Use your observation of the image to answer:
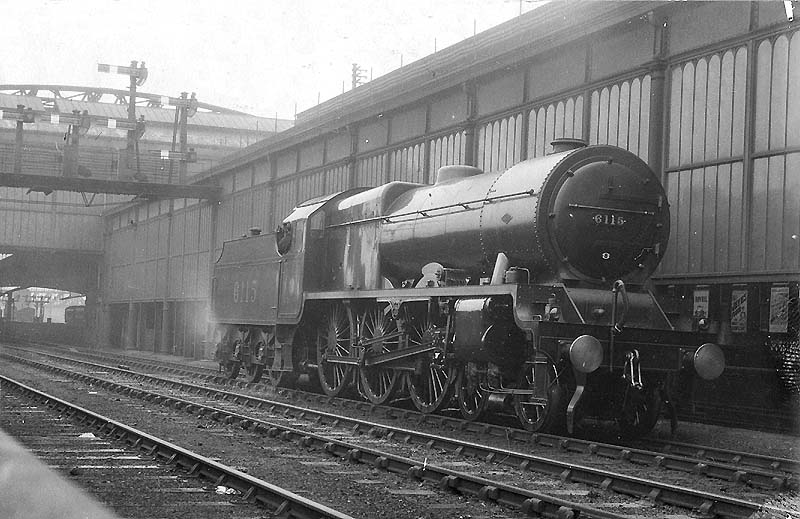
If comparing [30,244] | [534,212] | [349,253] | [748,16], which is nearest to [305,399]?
[349,253]

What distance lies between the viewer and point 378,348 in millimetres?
14289

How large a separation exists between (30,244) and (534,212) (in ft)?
130

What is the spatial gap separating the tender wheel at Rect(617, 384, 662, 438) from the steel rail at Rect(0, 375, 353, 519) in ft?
16.1

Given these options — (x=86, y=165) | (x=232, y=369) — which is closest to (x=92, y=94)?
(x=86, y=165)

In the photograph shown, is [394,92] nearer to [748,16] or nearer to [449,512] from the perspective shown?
[748,16]

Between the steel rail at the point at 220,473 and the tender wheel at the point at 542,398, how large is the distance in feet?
12.4

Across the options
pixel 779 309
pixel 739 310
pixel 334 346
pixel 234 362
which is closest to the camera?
pixel 779 309

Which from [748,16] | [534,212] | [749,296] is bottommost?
[749,296]

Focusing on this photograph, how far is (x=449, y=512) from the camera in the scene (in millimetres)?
6891

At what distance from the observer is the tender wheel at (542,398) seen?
1050cm

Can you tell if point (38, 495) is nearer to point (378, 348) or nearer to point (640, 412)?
point (640, 412)

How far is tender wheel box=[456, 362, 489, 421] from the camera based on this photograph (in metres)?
12.0

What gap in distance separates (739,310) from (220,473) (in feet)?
24.9

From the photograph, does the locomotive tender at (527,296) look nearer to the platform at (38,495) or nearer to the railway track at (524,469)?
the railway track at (524,469)
